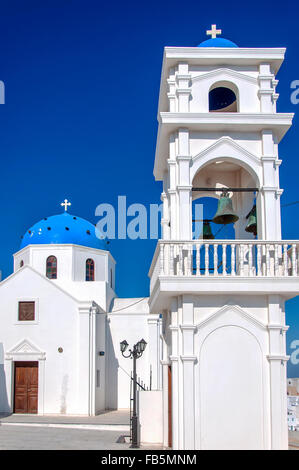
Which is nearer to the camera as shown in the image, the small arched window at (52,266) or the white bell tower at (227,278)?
the white bell tower at (227,278)

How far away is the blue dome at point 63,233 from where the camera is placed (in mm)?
27109

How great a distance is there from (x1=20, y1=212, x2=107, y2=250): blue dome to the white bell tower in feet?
55.7

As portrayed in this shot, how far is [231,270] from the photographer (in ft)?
31.8

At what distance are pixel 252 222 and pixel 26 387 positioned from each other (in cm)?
1582

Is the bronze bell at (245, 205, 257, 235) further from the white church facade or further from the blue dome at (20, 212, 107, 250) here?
the blue dome at (20, 212, 107, 250)

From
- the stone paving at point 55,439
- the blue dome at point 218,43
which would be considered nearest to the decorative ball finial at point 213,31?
the blue dome at point 218,43

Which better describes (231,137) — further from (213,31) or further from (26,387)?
(26,387)

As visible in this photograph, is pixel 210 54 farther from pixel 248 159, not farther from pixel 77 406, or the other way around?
pixel 77 406

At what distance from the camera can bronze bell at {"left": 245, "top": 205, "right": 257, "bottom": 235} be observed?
1103cm

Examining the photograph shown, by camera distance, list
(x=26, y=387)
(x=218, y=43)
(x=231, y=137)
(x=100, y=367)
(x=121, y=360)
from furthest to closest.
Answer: (x=121, y=360), (x=100, y=367), (x=26, y=387), (x=218, y=43), (x=231, y=137)

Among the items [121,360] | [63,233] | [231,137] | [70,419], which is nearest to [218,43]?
[231,137]

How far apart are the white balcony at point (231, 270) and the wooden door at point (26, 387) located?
15613 mm

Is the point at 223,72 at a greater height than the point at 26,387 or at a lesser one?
greater

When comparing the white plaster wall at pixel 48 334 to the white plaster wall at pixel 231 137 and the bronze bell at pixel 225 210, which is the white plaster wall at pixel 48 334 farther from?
the white plaster wall at pixel 231 137
